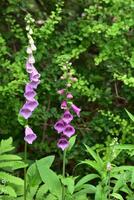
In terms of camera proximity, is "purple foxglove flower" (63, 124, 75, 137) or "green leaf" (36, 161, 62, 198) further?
"green leaf" (36, 161, 62, 198)

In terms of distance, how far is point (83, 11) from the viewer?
5.45m

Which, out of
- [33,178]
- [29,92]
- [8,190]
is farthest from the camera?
[33,178]

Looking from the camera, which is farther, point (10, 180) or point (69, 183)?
point (10, 180)

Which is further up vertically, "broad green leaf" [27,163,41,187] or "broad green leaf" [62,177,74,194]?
"broad green leaf" [27,163,41,187]

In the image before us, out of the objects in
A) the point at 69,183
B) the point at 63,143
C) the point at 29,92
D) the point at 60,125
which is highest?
the point at 29,92

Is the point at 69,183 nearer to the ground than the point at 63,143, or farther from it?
nearer to the ground

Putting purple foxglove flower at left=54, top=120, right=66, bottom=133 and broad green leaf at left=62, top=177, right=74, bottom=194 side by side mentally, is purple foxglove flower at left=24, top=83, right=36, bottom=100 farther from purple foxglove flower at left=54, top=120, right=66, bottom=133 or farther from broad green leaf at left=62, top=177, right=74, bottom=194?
broad green leaf at left=62, top=177, right=74, bottom=194

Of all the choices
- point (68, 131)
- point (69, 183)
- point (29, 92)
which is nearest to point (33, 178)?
point (69, 183)

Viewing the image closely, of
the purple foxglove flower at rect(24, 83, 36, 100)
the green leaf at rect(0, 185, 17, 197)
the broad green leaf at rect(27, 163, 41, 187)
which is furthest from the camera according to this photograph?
the broad green leaf at rect(27, 163, 41, 187)

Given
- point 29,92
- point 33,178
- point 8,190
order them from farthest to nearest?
point 33,178
point 8,190
point 29,92

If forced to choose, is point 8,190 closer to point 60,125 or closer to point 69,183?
point 69,183

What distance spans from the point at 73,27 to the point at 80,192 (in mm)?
1923

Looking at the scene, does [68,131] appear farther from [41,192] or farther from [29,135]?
[41,192]

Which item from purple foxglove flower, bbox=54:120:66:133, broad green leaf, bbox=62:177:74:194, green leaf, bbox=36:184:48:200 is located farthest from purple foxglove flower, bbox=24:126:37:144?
green leaf, bbox=36:184:48:200
